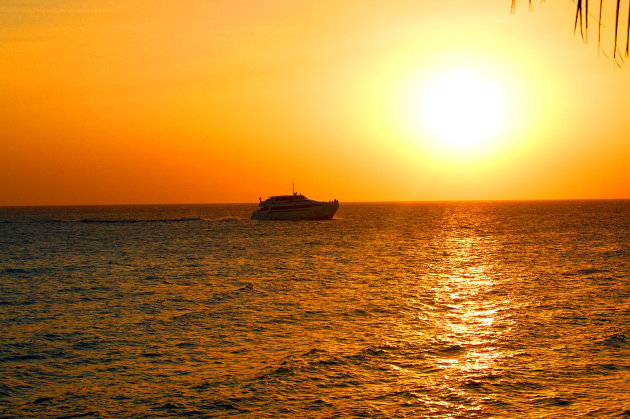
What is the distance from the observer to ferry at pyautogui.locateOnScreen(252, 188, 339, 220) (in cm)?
14188

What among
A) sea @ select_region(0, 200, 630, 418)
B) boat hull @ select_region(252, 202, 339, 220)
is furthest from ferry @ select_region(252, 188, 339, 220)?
sea @ select_region(0, 200, 630, 418)

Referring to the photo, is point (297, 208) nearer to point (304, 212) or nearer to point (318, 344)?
point (304, 212)

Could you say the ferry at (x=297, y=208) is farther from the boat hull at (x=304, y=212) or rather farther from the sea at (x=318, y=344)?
the sea at (x=318, y=344)

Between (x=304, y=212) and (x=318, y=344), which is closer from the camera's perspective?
(x=318, y=344)

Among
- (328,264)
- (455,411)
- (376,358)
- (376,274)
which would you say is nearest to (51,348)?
(376,358)

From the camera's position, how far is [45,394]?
15.8 m

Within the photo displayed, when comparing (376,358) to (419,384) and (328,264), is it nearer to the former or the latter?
(419,384)

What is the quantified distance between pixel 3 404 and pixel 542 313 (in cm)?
2152

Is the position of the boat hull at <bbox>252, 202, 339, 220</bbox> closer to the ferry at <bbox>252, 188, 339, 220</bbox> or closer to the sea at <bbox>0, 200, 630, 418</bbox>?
the ferry at <bbox>252, 188, 339, 220</bbox>

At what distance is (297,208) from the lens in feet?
465

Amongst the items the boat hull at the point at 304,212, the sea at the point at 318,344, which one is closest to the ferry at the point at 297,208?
the boat hull at the point at 304,212

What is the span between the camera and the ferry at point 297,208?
465ft

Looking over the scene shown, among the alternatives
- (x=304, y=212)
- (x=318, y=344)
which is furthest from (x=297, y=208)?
(x=318, y=344)

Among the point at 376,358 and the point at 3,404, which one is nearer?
the point at 3,404
